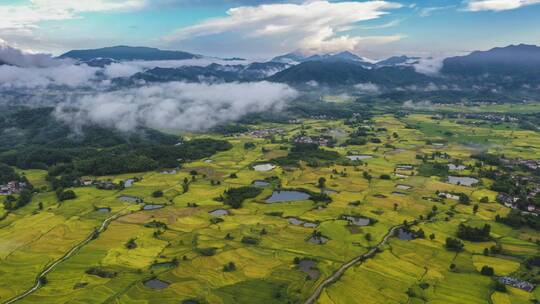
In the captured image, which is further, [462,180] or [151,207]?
[462,180]

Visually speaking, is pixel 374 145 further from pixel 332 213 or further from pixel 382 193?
pixel 332 213

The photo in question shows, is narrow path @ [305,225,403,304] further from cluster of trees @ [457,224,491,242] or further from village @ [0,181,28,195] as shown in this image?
village @ [0,181,28,195]

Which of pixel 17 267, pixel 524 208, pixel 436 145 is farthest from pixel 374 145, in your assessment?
pixel 17 267

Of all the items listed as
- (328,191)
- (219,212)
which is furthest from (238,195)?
(328,191)

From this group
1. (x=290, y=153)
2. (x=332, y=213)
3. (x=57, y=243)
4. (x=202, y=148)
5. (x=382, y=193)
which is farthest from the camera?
(x=202, y=148)

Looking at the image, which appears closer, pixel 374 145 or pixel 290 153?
pixel 290 153

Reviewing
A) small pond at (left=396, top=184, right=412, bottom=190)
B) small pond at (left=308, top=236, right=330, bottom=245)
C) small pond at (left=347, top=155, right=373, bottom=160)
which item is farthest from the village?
small pond at (left=347, top=155, right=373, bottom=160)

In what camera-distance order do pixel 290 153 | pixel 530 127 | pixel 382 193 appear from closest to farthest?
1. pixel 382 193
2. pixel 290 153
3. pixel 530 127

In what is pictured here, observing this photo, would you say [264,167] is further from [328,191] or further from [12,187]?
[12,187]
